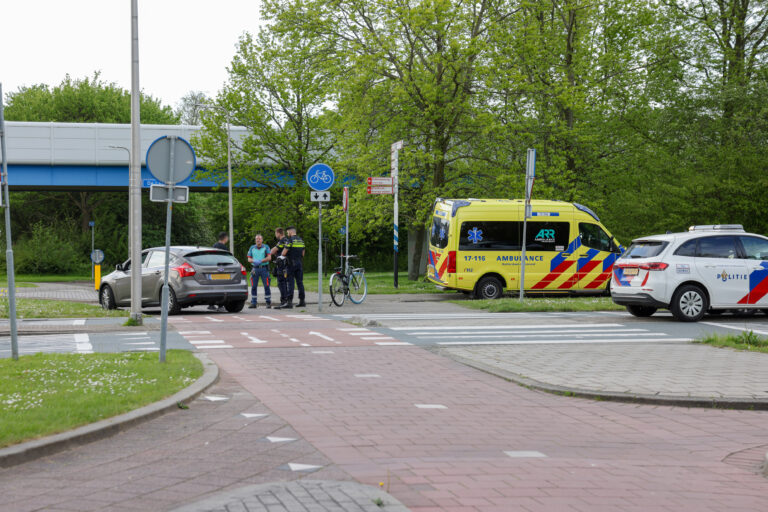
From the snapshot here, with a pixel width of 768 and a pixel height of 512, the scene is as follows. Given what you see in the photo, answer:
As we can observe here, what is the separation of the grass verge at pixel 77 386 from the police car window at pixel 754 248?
11.0 meters

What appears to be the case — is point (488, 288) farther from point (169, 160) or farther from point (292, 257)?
point (169, 160)

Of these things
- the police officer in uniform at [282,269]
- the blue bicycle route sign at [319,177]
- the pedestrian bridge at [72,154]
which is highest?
the pedestrian bridge at [72,154]

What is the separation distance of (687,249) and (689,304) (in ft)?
3.42

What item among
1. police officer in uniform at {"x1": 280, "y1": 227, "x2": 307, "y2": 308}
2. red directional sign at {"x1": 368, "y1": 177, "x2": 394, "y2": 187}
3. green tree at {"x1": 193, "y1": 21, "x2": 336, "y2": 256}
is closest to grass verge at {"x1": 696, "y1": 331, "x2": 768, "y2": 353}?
police officer in uniform at {"x1": 280, "y1": 227, "x2": 307, "y2": 308}

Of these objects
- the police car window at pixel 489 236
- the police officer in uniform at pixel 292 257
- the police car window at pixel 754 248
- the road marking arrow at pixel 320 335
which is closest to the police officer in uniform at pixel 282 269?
the police officer in uniform at pixel 292 257

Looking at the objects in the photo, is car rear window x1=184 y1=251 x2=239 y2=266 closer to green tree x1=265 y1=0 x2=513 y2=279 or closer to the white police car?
the white police car

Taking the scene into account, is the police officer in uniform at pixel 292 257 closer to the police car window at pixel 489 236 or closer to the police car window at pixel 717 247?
the police car window at pixel 489 236

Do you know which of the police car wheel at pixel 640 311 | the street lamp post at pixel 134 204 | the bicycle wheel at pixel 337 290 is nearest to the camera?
the street lamp post at pixel 134 204

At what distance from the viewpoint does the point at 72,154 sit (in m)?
44.8

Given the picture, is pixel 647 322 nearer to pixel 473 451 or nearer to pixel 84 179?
pixel 473 451

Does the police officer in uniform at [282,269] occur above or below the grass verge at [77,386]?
above

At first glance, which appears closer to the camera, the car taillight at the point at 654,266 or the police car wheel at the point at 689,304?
the car taillight at the point at 654,266

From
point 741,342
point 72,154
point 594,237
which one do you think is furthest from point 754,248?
point 72,154

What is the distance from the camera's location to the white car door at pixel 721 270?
15.6 m
